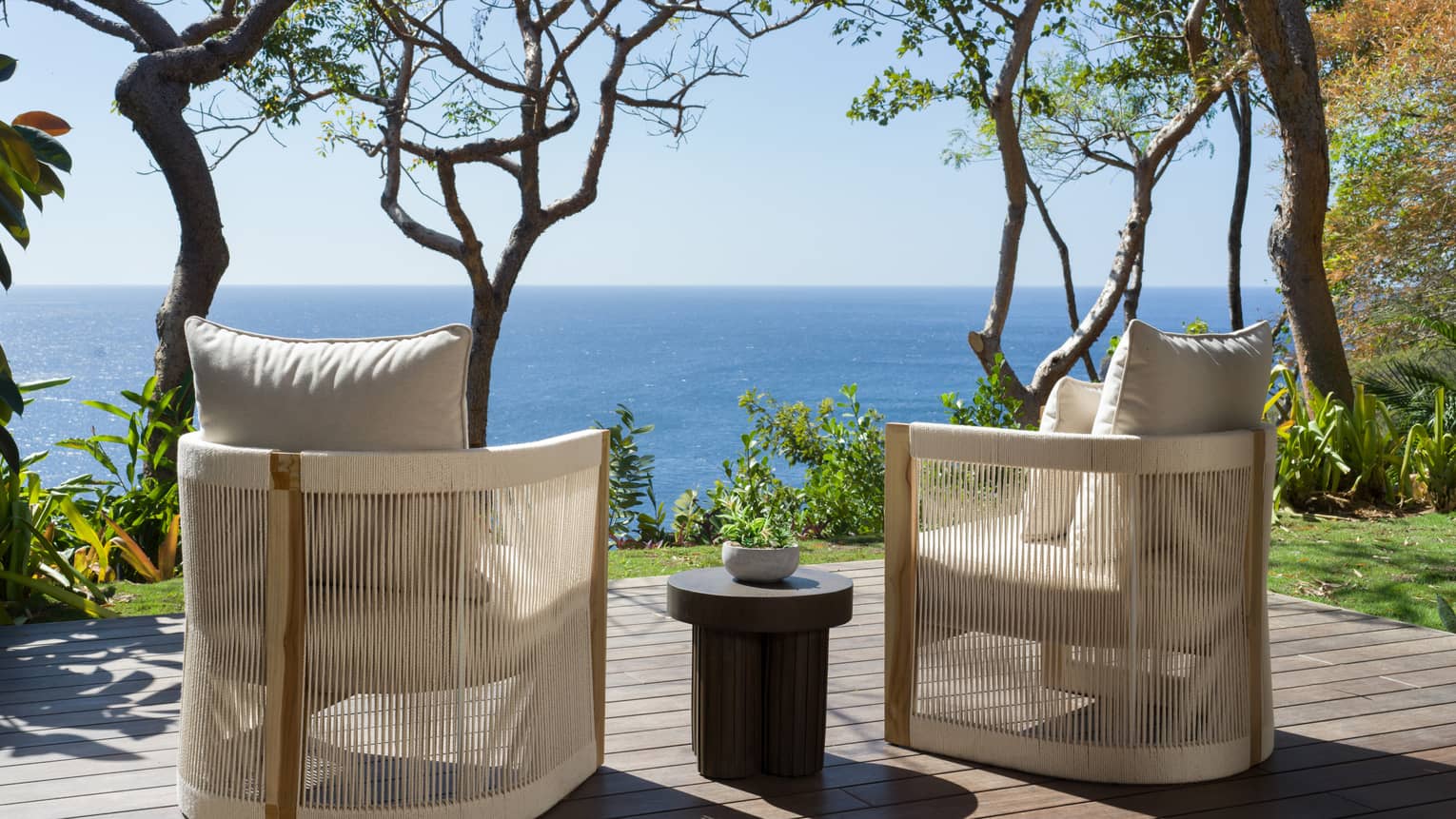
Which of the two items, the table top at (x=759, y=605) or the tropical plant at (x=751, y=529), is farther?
the tropical plant at (x=751, y=529)

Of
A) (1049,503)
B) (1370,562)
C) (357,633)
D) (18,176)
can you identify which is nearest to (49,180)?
(18,176)

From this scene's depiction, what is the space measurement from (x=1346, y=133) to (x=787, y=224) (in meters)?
48.8

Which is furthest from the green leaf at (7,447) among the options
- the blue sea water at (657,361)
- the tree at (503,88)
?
the blue sea water at (657,361)

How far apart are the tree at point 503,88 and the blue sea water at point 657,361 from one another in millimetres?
22290

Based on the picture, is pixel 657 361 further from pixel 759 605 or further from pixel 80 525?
pixel 759 605

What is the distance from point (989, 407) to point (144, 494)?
4.31 meters

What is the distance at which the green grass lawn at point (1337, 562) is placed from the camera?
442 centimetres

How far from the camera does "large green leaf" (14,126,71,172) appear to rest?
12.0 ft

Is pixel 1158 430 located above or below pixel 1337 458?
above

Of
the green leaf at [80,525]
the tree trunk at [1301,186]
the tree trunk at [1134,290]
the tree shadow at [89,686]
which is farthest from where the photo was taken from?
the tree trunk at [1134,290]

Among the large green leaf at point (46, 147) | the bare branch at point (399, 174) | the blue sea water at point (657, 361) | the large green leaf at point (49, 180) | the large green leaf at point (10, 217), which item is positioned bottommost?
the blue sea water at point (657, 361)

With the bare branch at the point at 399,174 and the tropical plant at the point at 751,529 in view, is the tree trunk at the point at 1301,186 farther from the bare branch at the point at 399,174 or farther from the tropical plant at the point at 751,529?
the tropical plant at the point at 751,529

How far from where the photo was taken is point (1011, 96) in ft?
26.1

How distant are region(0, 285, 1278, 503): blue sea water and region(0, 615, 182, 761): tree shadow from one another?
87.7 feet
